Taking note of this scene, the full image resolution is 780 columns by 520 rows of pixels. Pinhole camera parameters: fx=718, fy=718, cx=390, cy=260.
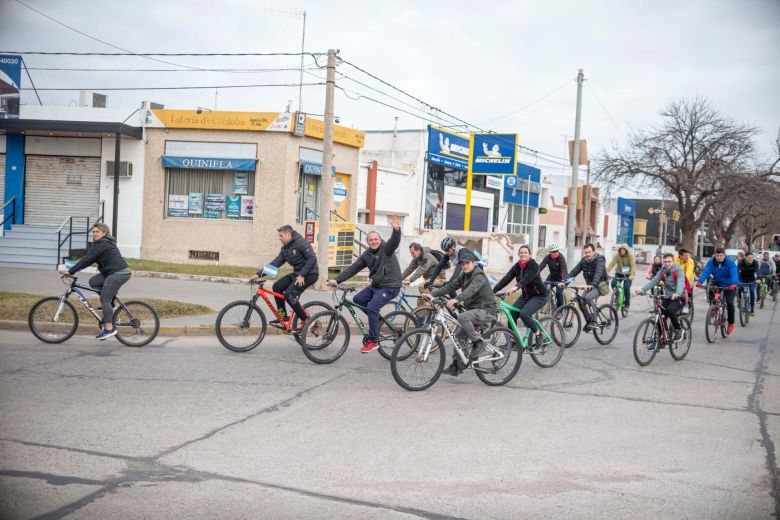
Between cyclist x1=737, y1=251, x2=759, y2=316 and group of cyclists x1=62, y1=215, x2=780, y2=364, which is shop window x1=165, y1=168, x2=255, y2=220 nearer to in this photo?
group of cyclists x1=62, y1=215, x2=780, y2=364

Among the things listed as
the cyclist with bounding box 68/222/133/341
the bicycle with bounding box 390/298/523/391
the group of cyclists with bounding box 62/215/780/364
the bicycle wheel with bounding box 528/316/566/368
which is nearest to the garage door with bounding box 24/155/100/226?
the group of cyclists with bounding box 62/215/780/364

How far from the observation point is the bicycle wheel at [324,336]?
10000 mm

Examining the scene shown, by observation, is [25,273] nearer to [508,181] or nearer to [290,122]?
[290,122]

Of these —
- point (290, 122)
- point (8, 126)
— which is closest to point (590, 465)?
point (290, 122)

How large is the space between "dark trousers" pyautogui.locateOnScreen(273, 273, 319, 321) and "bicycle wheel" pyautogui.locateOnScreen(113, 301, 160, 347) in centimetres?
194

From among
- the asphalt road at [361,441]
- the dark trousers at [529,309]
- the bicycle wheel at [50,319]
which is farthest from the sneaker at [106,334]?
the dark trousers at [529,309]

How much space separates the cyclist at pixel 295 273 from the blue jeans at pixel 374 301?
2.44 ft

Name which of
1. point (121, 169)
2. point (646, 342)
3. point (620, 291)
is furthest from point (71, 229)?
point (646, 342)

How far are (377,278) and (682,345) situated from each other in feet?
17.1

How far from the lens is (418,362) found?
844 cm

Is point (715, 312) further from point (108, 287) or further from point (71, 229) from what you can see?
point (71, 229)

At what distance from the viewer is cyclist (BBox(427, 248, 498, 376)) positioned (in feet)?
28.9

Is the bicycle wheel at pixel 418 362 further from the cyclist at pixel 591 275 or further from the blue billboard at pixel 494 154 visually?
the blue billboard at pixel 494 154

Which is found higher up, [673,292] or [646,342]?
[673,292]
